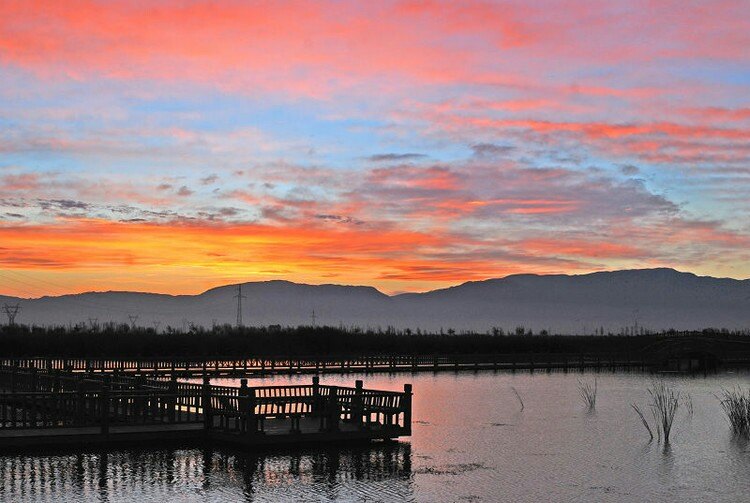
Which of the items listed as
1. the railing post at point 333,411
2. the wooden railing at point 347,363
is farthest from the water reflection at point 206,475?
the wooden railing at point 347,363

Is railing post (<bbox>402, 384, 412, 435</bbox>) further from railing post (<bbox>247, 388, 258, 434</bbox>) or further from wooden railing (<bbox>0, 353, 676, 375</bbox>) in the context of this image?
wooden railing (<bbox>0, 353, 676, 375</bbox>)

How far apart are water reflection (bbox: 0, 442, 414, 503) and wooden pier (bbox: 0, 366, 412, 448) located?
2.54 ft

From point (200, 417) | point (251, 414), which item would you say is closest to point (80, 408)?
point (200, 417)

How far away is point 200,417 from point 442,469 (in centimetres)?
940

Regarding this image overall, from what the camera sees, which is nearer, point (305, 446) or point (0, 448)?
point (0, 448)

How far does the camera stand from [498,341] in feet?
382

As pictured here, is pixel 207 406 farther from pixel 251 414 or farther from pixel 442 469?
pixel 442 469

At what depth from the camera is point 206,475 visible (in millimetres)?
25234

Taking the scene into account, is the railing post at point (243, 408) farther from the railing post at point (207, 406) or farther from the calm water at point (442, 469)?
the railing post at point (207, 406)

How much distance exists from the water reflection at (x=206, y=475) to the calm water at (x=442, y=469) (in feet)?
0.09

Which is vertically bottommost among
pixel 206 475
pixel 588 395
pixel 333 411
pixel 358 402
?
pixel 206 475

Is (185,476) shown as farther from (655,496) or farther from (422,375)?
(422,375)

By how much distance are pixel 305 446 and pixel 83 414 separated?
6724 mm

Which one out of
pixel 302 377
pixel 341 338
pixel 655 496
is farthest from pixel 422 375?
pixel 655 496
